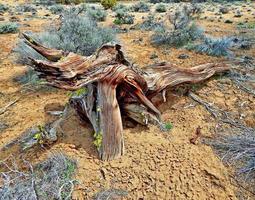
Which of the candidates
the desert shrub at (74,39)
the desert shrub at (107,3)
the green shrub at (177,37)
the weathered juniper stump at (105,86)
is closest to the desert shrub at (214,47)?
the green shrub at (177,37)

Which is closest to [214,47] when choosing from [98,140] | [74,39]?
[74,39]

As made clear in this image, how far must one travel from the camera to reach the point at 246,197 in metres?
3.21

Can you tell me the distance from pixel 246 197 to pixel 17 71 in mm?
5254

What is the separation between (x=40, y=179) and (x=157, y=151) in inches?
52.8

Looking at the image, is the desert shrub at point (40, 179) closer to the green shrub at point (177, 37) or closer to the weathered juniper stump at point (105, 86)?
the weathered juniper stump at point (105, 86)

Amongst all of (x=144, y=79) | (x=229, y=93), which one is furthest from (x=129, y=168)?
(x=229, y=93)

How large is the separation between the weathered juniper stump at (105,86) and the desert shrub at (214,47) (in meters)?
2.63

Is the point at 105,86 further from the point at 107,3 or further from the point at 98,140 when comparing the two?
the point at 107,3

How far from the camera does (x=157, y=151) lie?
367cm

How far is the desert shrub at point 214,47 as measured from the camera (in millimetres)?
6395

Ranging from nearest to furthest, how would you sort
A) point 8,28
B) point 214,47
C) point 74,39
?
point 214,47 → point 74,39 → point 8,28

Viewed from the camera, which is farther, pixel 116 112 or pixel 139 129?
pixel 139 129

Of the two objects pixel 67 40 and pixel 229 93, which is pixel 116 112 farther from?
pixel 67 40

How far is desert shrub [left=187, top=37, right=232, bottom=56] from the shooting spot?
21.0ft
